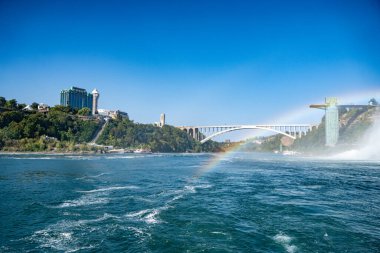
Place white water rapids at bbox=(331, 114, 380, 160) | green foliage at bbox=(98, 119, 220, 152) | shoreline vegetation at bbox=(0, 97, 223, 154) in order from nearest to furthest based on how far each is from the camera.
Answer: white water rapids at bbox=(331, 114, 380, 160)
shoreline vegetation at bbox=(0, 97, 223, 154)
green foliage at bbox=(98, 119, 220, 152)

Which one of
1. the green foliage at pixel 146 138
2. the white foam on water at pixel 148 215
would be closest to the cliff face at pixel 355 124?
the green foliage at pixel 146 138

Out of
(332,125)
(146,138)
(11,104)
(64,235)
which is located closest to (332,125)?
(332,125)

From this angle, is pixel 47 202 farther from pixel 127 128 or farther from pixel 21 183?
pixel 127 128

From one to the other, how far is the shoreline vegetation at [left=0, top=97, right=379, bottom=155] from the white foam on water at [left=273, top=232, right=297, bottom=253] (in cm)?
7397

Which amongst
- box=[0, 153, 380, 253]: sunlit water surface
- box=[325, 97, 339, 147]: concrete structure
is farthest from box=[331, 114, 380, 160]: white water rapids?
box=[0, 153, 380, 253]: sunlit water surface

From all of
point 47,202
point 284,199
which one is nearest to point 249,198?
point 284,199

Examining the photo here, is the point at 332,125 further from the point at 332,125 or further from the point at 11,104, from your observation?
the point at 11,104

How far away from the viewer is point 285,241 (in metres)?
9.80

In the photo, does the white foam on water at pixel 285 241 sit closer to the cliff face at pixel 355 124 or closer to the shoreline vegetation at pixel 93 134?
the shoreline vegetation at pixel 93 134

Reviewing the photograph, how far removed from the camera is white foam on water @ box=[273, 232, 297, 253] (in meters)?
9.10

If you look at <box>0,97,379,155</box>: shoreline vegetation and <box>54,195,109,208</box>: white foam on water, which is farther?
<box>0,97,379,155</box>: shoreline vegetation

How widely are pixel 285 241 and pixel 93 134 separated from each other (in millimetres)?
106997

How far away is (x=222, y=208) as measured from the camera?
14.6 meters

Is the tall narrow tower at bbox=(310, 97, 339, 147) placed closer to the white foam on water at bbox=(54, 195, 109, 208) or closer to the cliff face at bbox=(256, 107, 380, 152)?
the cliff face at bbox=(256, 107, 380, 152)
